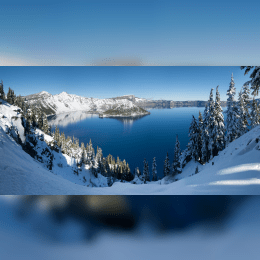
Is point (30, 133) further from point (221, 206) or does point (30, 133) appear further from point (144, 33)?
point (221, 206)

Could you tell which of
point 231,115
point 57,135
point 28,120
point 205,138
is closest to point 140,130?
point 205,138

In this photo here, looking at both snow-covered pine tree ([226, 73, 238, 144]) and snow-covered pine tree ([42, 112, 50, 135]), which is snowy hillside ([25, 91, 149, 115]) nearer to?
snow-covered pine tree ([42, 112, 50, 135])

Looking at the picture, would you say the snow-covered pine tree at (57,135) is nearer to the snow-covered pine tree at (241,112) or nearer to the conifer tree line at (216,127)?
the conifer tree line at (216,127)

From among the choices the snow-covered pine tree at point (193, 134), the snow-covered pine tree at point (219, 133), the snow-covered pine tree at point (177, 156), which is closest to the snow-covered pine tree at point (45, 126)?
the snow-covered pine tree at point (177, 156)

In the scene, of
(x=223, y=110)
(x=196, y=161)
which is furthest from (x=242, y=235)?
(x=223, y=110)

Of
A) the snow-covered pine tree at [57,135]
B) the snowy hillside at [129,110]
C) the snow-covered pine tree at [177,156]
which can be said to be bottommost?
the snow-covered pine tree at [177,156]

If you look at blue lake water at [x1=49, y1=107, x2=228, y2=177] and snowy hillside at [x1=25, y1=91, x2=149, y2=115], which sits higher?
snowy hillside at [x1=25, y1=91, x2=149, y2=115]

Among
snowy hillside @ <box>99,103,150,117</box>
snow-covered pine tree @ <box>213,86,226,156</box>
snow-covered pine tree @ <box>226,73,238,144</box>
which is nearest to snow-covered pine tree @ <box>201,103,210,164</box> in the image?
snow-covered pine tree @ <box>213,86,226,156</box>
